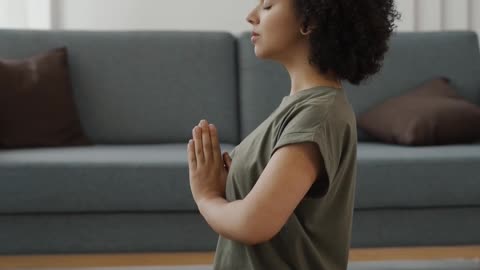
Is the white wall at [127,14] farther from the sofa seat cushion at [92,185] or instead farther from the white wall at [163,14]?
the sofa seat cushion at [92,185]

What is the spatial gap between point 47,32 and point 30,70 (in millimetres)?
277

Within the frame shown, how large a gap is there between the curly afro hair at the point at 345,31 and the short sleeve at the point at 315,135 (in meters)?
0.13

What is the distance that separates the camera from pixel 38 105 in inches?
121

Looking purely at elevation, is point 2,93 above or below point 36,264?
above

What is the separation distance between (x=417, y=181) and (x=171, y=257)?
2.89 ft

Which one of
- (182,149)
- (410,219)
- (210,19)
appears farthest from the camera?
(210,19)

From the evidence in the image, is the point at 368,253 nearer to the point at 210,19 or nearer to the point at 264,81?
the point at 264,81

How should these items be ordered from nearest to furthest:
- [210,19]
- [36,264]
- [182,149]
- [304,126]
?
[304,126]
[36,264]
[182,149]
[210,19]

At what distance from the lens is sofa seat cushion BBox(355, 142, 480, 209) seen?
2627mm

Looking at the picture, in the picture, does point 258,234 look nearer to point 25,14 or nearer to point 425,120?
point 425,120

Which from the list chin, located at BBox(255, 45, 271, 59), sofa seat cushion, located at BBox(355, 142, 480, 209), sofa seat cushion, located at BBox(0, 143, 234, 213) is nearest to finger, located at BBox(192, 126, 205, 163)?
chin, located at BBox(255, 45, 271, 59)

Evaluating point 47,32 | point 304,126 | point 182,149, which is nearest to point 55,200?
point 182,149

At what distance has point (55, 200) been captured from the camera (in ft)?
8.34

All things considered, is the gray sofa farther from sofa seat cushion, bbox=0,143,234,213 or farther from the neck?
the neck
